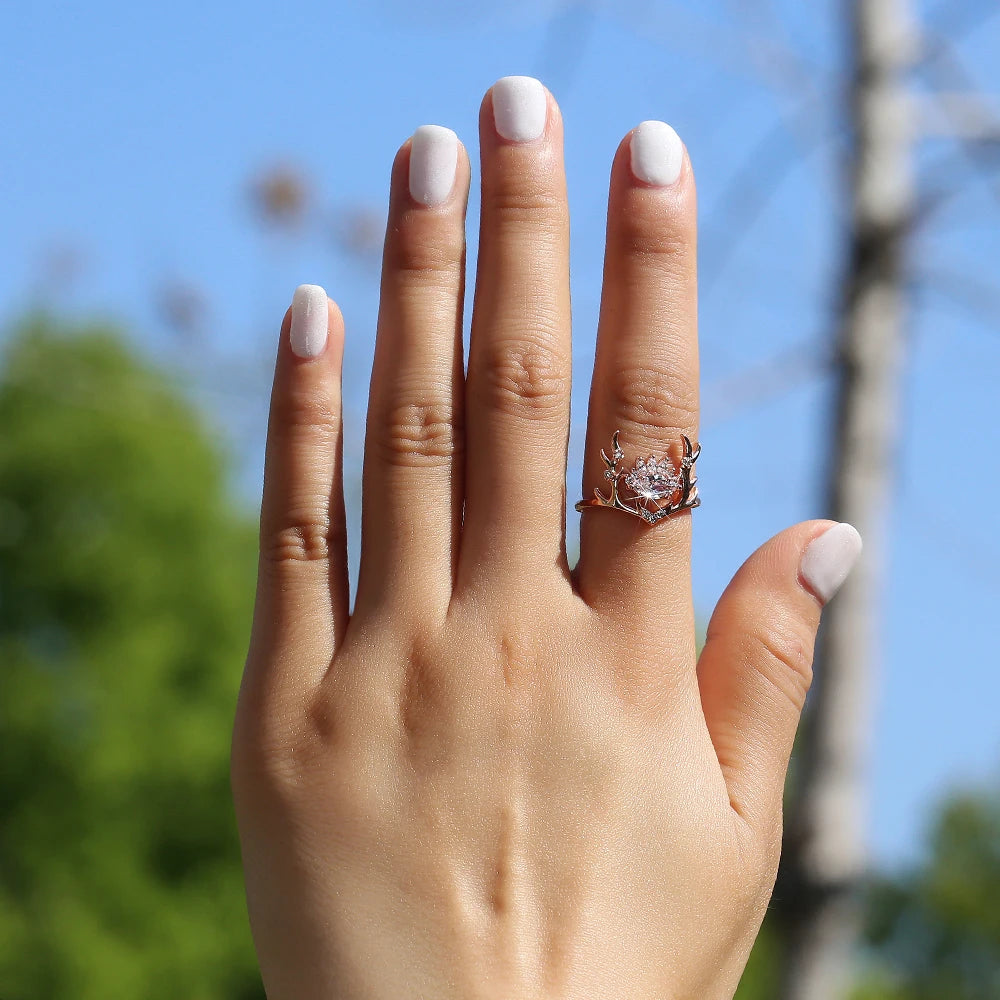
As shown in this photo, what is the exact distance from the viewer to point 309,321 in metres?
1.77

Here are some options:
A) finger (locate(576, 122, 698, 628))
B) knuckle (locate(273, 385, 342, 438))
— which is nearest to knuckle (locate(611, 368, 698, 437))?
finger (locate(576, 122, 698, 628))

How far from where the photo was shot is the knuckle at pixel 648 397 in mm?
1749

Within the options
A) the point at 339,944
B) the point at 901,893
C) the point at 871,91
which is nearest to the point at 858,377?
the point at 871,91

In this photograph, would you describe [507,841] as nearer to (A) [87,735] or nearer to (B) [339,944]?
(B) [339,944]

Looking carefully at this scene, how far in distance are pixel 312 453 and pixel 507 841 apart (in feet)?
2.01

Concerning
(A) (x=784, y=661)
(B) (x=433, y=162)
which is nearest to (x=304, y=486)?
(B) (x=433, y=162)

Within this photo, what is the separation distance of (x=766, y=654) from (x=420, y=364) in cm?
64

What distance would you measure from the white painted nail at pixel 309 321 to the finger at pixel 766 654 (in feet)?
2.28

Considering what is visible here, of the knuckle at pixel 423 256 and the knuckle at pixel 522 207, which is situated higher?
the knuckle at pixel 522 207

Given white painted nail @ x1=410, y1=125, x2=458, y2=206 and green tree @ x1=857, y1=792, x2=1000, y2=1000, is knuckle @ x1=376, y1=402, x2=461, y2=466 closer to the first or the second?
white painted nail @ x1=410, y1=125, x2=458, y2=206

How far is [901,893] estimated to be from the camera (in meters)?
19.9

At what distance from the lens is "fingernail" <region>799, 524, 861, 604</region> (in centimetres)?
178

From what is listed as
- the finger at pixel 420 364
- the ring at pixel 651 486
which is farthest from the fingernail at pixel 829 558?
the finger at pixel 420 364

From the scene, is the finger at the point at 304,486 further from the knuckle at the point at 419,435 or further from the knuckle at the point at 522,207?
the knuckle at the point at 522,207
